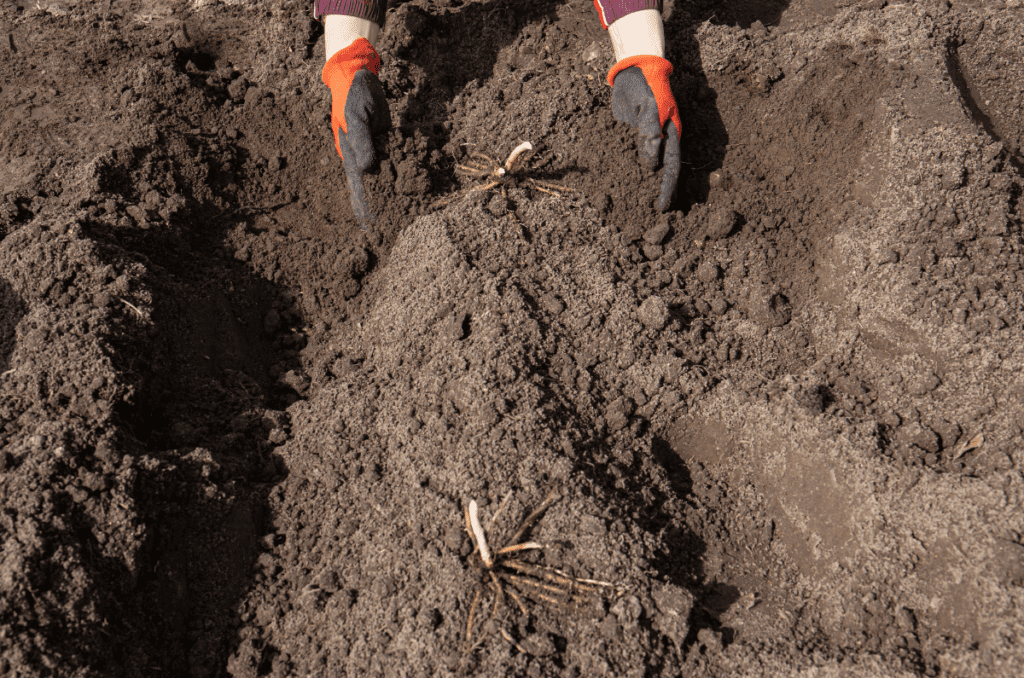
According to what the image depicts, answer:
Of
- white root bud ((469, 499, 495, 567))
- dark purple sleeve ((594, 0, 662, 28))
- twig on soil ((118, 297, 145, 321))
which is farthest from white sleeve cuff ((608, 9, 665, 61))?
twig on soil ((118, 297, 145, 321))

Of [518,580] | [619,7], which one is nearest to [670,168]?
[619,7]

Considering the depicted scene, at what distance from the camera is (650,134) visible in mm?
2352

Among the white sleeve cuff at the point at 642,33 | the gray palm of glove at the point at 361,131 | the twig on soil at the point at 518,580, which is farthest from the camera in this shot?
the white sleeve cuff at the point at 642,33

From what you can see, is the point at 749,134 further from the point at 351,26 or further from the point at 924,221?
the point at 351,26

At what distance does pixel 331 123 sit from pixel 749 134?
69.6 inches

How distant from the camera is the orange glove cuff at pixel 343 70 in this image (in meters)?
2.42

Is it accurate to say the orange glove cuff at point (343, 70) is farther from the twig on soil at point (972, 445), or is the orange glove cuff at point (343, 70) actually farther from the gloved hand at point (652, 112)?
the twig on soil at point (972, 445)

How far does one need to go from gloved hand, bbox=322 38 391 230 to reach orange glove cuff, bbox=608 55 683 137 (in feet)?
3.17

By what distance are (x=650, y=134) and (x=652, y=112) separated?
0.09m

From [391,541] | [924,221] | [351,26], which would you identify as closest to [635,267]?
[924,221]

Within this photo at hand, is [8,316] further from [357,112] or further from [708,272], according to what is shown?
[708,272]

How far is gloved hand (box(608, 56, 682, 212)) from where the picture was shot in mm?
2363

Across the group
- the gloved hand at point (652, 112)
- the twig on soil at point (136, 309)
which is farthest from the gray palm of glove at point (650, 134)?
the twig on soil at point (136, 309)

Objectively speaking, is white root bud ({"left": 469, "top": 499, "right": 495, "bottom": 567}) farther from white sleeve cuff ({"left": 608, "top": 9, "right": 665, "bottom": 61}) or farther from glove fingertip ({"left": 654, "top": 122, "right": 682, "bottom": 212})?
white sleeve cuff ({"left": 608, "top": 9, "right": 665, "bottom": 61})
